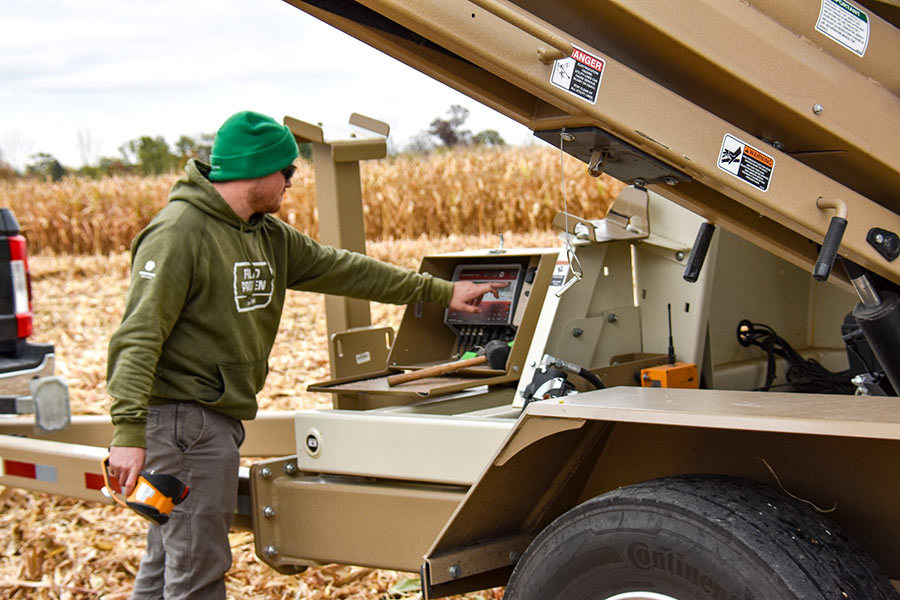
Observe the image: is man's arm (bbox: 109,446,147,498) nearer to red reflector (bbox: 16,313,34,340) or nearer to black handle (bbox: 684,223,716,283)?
black handle (bbox: 684,223,716,283)

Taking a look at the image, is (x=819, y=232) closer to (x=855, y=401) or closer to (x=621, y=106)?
(x=855, y=401)

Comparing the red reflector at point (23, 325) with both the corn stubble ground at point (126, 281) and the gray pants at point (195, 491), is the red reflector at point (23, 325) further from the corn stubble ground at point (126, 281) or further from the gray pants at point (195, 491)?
the gray pants at point (195, 491)

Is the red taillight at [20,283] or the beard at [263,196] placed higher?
the beard at [263,196]

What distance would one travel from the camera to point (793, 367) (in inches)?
156

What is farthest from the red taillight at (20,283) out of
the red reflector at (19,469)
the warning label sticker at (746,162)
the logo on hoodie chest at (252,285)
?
the warning label sticker at (746,162)

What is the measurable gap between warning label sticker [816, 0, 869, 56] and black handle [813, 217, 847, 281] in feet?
1.64

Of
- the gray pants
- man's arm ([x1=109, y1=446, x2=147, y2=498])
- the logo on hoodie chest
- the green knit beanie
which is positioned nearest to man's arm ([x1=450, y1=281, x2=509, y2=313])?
the logo on hoodie chest

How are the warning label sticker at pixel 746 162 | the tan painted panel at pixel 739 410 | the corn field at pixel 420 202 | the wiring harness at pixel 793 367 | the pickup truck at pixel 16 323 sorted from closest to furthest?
the tan painted panel at pixel 739 410, the warning label sticker at pixel 746 162, the wiring harness at pixel 793 367, the pickup truck at pixel 16 323, the corn field at pixel 420 202

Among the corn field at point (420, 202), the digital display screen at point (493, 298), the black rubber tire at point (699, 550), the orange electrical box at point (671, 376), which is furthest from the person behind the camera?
the corn field at point (420, 202)

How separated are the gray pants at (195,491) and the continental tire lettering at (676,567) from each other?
1.65 metres

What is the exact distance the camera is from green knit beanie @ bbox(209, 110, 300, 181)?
10.6 ft

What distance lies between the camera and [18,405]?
161 inches

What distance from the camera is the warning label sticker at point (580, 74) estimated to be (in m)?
2.20

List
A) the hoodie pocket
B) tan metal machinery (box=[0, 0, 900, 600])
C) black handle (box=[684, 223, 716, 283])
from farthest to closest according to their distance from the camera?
the hoodie pocket, black handle (box=[684, 223, 716, 283]), tan metal machinery (box=[0, 0, 900, 600])
